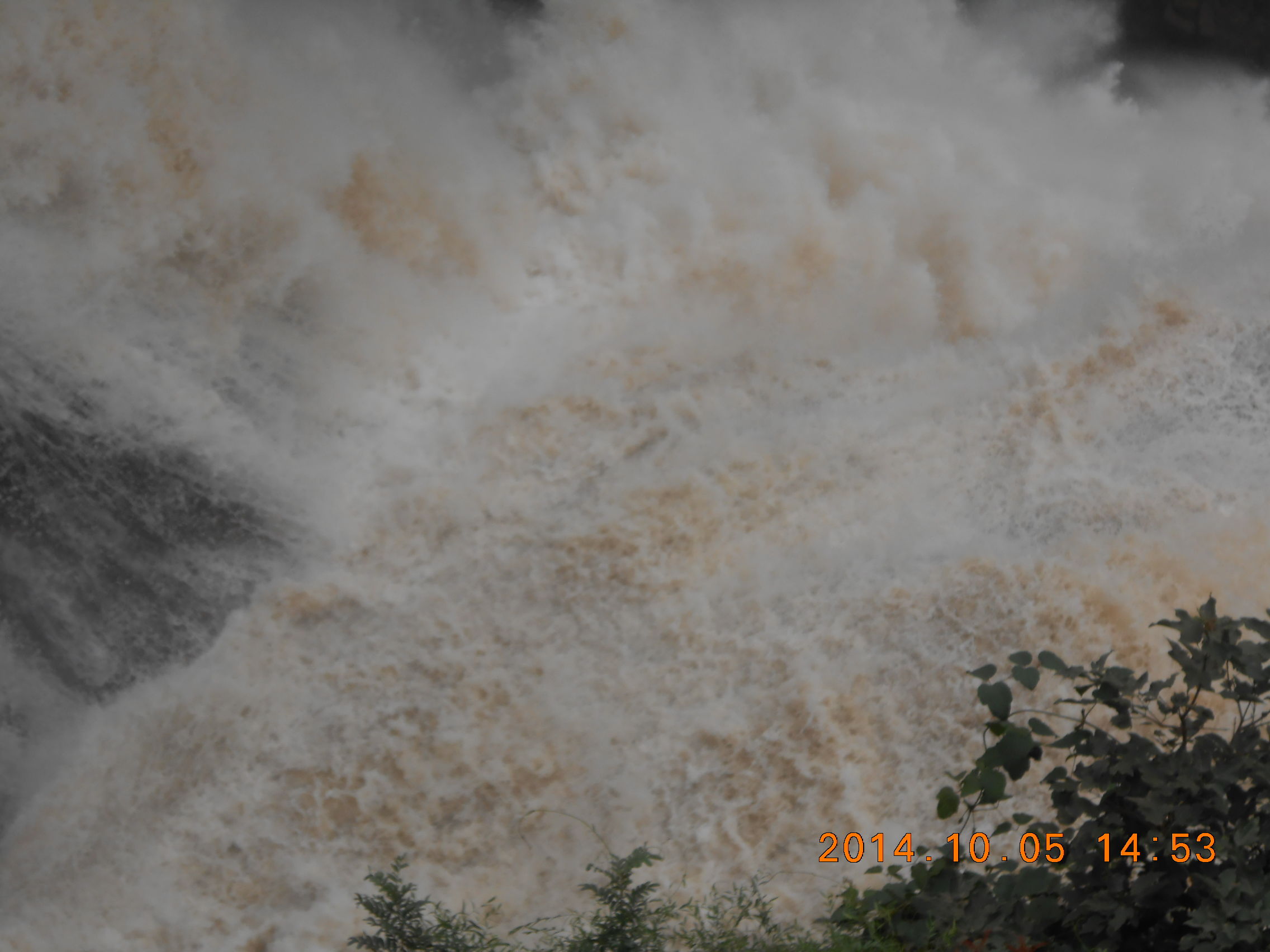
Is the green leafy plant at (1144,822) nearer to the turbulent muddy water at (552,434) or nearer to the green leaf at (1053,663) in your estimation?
the green leaf at (1053,663)

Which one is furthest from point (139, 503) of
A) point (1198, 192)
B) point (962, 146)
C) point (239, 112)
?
point (1198, 192)

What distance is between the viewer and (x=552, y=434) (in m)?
4.03

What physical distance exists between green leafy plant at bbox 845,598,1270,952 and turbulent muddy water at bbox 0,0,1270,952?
1310 millimetres

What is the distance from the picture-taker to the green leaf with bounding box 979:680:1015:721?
159 centimetres

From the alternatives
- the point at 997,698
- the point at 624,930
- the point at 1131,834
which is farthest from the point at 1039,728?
the point at 624,930

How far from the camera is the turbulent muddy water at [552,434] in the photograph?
3.25 metres

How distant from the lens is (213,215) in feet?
13.2

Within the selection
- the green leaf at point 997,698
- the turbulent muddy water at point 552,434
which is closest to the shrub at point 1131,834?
the green leaf at point 997,698

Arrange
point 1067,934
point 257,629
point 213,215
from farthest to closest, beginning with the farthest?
point 213,215 < point 257,629 < point 1067,934

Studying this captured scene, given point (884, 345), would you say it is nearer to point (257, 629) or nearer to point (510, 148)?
point (510, 148)

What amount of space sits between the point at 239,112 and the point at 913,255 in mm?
2825
